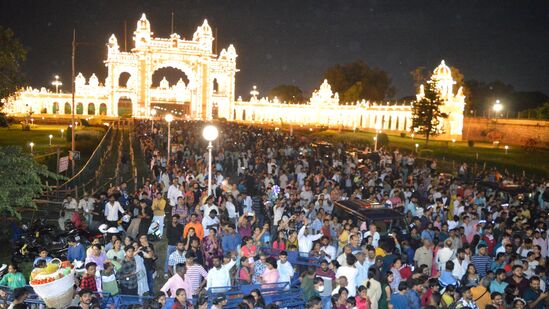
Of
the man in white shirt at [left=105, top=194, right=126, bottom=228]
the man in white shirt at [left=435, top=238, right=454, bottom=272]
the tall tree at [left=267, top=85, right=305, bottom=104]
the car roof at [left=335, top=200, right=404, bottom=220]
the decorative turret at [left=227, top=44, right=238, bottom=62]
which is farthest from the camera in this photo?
the tall tree at [left=267, top=85, right=305, bottom=104]

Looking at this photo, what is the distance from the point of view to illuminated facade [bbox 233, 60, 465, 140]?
57.4 metres

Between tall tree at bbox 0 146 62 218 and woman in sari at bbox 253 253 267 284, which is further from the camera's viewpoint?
tall tree at bbox 0 146 62 218

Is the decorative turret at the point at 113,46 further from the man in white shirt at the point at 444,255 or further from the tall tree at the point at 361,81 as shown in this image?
the man in white shirt at the point at 444,255

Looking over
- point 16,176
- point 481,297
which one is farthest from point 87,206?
point 481,297

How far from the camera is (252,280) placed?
8.72 meters

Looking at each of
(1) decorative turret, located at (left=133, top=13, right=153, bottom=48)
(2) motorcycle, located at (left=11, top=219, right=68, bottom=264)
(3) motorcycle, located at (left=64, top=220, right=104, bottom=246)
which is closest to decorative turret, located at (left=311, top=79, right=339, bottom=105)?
(1) decorative turret, located at (left=133, top=13, right=153, bottom=48)

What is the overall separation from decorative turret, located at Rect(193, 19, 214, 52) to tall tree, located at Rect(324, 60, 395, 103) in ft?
84.6

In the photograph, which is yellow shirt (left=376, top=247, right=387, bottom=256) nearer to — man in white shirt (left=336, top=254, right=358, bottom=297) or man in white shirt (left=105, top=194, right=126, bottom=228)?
man in white shirt (left=336, top=254, right=358, bottom=297)

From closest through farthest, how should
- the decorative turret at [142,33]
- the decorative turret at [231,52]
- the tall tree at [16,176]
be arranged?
the tall tree at [16,176] → the decorative turret at [142,33] → the decorative turret at [231,52]

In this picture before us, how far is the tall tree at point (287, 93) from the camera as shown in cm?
14212

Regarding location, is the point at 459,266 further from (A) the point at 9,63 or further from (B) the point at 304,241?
(A) the point at 9,63

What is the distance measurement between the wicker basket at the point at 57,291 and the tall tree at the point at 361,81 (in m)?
94.0

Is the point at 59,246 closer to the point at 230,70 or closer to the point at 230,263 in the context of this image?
the point at 230,263

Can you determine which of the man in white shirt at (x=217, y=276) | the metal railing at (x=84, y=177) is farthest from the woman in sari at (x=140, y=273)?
the metal railing at (x=84, y=177)
